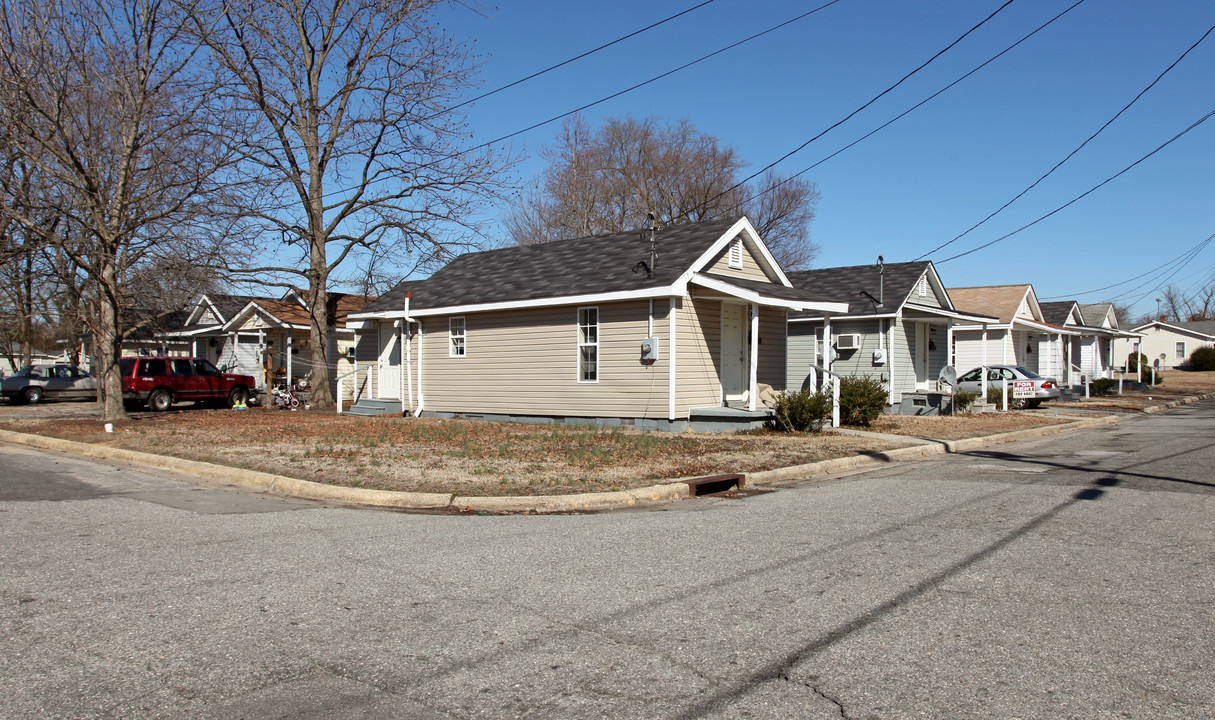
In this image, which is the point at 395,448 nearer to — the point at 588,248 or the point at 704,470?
the point at 704,470

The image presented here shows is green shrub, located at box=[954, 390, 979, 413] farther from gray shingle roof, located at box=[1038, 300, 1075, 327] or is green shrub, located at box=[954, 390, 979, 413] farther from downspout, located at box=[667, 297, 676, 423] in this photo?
gray shingle roof, located at box=[1038, 300, 1075, 327]

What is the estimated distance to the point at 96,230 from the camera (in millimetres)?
18250

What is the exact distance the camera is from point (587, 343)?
19.1 metres

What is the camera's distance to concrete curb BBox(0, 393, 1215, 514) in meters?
9.34

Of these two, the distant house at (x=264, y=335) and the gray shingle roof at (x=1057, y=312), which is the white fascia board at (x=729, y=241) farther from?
the gray shingle roof at (x=1057, y=312)

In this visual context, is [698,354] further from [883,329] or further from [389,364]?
[389,364]

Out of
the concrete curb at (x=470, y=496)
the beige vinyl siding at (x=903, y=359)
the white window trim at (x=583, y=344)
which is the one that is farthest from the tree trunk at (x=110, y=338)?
the beige vinyl siding at (x=903, y=359)

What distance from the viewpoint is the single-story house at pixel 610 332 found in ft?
58.0

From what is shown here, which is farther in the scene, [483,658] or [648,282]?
[648,282]

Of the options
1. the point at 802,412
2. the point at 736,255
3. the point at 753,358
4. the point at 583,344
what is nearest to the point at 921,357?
the point at 736,255

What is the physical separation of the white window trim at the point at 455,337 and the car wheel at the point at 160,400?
36.7 ft

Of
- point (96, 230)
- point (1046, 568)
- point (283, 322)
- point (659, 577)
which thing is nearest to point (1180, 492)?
point (1046, 568)

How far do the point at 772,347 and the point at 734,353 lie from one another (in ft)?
5.93

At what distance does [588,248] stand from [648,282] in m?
5.17
